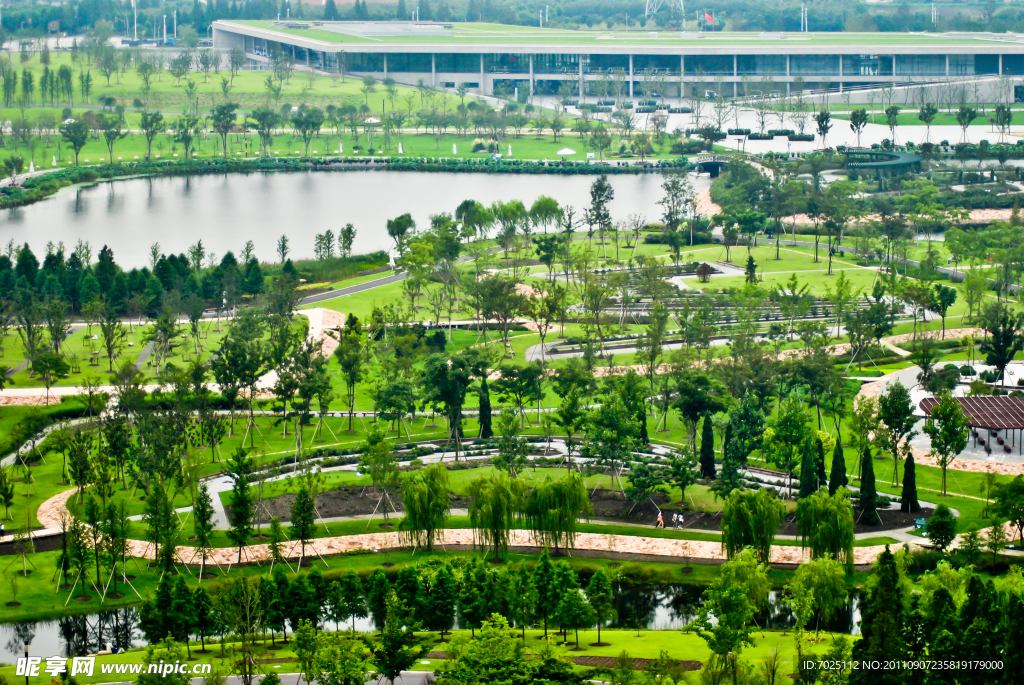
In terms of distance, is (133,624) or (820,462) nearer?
(133,624)

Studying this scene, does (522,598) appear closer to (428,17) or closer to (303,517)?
(303,517)

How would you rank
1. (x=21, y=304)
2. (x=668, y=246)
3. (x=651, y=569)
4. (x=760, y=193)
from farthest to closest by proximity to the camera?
(x=760, y=193) < (x=668, y=246) < (x=21, y=304) < (x=651, y=569)

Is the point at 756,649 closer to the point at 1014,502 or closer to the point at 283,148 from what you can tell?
the point at 1014,502

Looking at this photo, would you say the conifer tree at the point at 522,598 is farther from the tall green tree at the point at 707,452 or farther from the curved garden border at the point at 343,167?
the curved garden border at the point at 343,167

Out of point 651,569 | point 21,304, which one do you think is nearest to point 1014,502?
point 651,569

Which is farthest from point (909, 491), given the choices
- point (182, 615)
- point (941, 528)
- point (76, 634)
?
point (76, 634)

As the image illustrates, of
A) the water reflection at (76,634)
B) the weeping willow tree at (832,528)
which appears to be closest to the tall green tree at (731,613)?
the weeping willow tree at (832,528)
